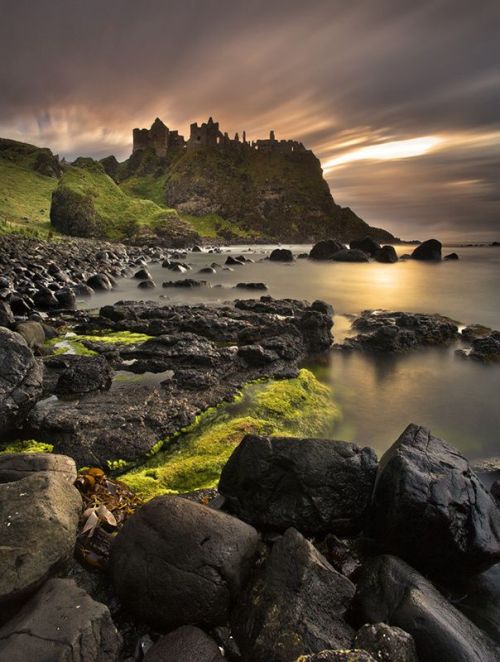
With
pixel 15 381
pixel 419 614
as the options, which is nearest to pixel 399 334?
pixel 419 614

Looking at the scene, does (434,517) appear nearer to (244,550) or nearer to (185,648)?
(244,550)

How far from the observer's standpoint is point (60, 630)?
3129mm

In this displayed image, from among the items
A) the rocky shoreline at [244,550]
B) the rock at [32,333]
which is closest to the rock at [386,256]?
the rock at [32,333]

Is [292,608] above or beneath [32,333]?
beneath

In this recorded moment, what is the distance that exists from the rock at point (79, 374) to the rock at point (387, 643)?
26.2 ft

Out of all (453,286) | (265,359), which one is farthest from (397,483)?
(453,286)

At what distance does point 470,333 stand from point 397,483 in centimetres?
1689

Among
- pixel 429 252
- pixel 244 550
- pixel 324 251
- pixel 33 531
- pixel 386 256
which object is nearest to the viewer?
pixel 33 531

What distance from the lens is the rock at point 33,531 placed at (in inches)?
136

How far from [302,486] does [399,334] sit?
12.7 metres

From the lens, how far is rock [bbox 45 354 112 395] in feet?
31.1

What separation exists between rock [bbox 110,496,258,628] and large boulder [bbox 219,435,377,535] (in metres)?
0.91

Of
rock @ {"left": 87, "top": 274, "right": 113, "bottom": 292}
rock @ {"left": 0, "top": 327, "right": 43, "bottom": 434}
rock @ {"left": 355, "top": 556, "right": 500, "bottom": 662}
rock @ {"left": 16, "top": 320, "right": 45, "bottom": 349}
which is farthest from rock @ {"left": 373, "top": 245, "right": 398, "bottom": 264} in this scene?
rock @ {"left": 355, "top": 556, "right": 500, "bottom": 662}

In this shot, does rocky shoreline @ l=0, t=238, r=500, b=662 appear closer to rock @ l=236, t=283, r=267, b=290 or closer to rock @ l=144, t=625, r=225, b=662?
rock @ l=144, t=625, r=225, b=662
